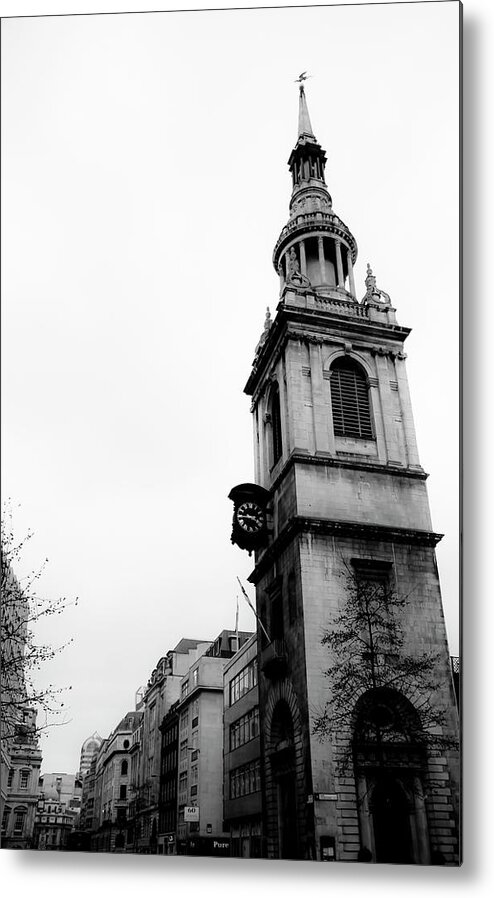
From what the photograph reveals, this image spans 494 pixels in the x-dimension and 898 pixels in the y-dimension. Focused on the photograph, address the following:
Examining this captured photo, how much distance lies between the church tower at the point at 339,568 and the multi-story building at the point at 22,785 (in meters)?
3.23

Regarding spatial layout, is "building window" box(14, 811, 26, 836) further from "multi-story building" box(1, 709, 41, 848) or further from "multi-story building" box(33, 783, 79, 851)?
"multi-story building" box(33, 783, 79, 851)

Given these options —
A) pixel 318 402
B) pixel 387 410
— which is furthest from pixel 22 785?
pixel 387 410

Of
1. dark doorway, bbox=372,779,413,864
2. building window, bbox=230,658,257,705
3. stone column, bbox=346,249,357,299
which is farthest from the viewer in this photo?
stone column, bbox=346,249,357,299

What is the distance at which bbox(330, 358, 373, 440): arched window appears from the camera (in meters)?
16.5

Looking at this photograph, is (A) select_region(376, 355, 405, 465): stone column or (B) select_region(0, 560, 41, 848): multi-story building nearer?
(B) select_region(0, 560, 41, 848): multi-story building

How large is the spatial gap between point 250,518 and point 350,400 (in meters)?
3.64

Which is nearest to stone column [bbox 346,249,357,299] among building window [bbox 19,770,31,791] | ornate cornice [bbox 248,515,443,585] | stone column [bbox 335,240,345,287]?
stone column [bbox 335,240,345,287]

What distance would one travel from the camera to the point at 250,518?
15828 mm

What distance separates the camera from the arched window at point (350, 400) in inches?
648

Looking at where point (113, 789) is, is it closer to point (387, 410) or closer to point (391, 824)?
point (391, 824)

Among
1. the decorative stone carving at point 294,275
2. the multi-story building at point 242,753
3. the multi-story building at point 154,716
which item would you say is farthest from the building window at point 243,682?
the decorative stone carving at point 294,275

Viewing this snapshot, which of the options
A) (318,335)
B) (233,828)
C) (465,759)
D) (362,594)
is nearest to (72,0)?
(318,335)

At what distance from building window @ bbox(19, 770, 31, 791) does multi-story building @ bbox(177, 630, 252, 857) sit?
2.32m

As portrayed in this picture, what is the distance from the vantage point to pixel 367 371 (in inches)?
671
